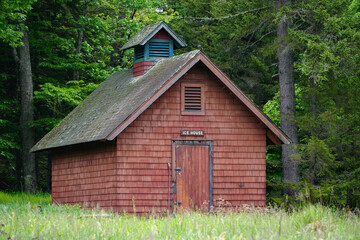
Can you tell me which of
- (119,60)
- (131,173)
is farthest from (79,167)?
(119,60)

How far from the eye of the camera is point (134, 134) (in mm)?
19500

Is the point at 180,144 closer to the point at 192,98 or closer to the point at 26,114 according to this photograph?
the point at 192,98

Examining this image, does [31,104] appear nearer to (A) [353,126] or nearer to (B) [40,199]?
(B) [40,199]

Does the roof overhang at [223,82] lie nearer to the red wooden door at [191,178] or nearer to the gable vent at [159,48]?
the red wooden door at [191,178]

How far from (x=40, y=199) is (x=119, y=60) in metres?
12.3

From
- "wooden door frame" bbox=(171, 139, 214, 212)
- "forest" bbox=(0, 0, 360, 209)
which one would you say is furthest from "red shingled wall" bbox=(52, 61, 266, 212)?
"forest" bbox=(0, 0, 360, 209)

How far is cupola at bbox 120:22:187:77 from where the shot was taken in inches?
930

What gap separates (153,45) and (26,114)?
946cm

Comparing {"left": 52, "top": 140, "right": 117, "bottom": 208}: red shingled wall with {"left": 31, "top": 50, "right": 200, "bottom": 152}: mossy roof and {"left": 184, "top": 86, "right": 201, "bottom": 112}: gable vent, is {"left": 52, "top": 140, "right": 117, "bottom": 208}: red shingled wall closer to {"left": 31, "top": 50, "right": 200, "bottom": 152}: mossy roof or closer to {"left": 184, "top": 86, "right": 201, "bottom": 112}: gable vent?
{"left": 31, "top": 50, "right": 200, "bottom": 152}: mossy roof

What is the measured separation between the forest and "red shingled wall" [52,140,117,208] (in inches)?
75.4

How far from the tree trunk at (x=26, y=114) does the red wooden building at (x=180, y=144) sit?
9.54m

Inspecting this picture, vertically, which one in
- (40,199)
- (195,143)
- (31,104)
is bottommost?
(40,199)

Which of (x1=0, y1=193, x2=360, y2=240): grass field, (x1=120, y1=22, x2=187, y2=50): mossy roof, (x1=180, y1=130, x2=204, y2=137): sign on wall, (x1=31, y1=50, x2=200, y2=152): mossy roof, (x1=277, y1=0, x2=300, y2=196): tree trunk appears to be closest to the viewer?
(x1=0, y1=193, x2=360, y2=240): grass field

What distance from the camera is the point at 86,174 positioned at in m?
21.5
